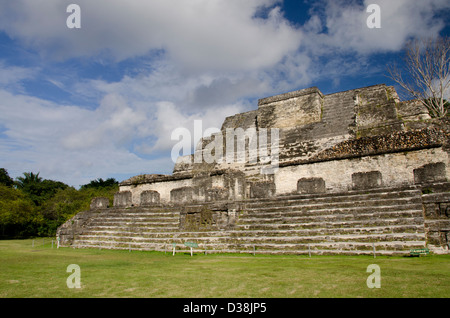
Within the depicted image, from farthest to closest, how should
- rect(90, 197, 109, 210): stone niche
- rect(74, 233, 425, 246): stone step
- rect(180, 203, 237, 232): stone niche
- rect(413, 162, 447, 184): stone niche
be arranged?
rect(90, 197, 109, 210): stone niche
rect(180, 203, 237, 232): stone niche
rect(413, 162, 447, 184): stone niche
rect(74, 233, 425, 246): stone step

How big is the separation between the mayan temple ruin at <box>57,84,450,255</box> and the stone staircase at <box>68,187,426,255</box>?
3cm

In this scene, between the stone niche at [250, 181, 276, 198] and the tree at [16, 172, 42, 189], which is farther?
the tree at [16, 172, 42, 189]

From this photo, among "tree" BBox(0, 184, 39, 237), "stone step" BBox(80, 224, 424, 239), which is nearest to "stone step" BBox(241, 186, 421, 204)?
"stone step" BBox(80, 224, 424, 239)

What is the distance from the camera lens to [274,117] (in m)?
17.5

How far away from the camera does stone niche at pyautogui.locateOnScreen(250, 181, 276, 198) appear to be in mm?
11492

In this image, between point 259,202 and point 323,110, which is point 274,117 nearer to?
point 323,110

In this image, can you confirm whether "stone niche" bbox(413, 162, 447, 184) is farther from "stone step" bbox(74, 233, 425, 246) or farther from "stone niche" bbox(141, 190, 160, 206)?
"stone niche" bbox(141, 190, 160, 206)

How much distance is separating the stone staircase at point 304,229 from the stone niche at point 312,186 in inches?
24.6

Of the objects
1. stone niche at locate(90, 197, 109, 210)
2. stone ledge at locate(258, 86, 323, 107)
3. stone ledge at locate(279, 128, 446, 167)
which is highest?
stone ledge at locate(258, 86, 323, 107)

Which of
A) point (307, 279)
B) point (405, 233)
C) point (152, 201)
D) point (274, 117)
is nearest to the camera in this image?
point (307, 279)

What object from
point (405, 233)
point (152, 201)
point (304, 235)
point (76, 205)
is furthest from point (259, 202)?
point (76, 205)

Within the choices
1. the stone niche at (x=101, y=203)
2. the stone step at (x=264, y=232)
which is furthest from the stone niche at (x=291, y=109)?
the stone niche at (x=101, y=203)
